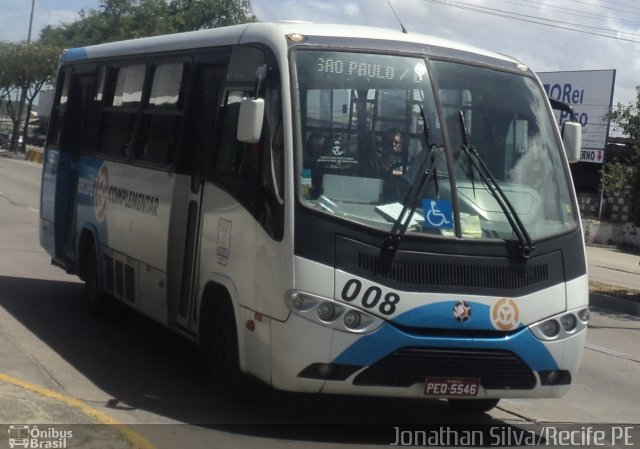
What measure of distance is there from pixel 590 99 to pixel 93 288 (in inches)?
1263

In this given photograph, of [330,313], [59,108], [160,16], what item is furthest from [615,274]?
[160,16]

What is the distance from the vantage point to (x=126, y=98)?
1138cm

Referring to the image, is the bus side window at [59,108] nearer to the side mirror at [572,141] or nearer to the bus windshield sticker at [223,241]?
the bus windshield sticker at [223,241]

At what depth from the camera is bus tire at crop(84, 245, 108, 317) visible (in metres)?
11.8

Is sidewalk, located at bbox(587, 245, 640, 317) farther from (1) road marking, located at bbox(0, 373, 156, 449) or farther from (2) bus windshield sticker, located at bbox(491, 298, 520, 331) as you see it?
(1) road marking, located at bbox(0, 373, 156, 449)

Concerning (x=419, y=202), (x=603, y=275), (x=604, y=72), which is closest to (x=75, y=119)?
(x=419, y=202)

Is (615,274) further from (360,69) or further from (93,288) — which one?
(360,69)

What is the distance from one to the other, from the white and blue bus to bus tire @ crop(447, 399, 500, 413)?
2 cm

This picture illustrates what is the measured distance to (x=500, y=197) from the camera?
7672mm

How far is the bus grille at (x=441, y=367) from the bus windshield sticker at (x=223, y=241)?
5.26 ft

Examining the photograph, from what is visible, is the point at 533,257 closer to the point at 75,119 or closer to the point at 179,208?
the point at 179,208

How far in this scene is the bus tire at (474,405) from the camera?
8.60 meters

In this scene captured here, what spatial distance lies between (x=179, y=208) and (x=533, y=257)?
3.31m

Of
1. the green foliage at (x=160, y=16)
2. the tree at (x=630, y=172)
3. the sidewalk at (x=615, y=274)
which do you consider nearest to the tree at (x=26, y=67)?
the green foliage at (x=160, y=16)
